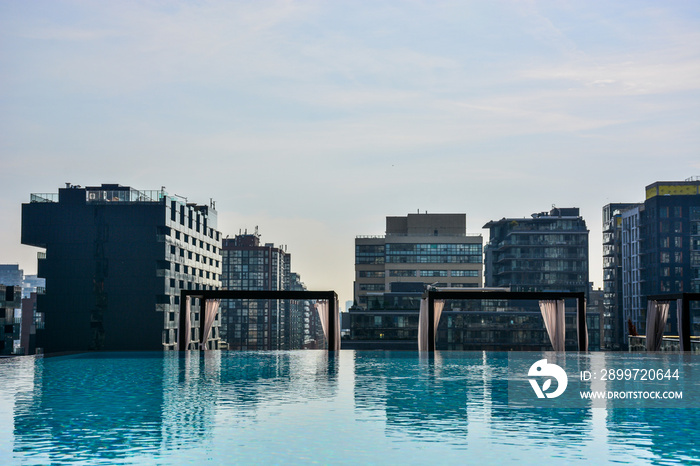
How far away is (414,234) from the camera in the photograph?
138 m

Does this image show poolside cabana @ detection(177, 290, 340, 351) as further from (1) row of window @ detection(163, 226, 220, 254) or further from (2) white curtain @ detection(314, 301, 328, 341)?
(1) row of window @ detection(163, 226, 220, 254)

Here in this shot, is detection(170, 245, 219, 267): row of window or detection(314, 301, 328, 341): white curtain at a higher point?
detection(170, 245, 219, 267): row of window

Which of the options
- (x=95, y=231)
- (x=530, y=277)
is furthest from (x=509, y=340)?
(x=95, y=231)

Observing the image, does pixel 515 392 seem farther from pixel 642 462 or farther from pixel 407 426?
pixel 642 462

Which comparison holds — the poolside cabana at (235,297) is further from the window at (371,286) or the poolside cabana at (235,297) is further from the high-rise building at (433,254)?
the window at (371,286)

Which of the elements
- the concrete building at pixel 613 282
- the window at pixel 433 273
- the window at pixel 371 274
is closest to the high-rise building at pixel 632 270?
the concrete building at pixel 613 282

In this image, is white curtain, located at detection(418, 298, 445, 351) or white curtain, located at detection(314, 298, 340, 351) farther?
white curtain, located at detection(314, 298, 340, 351)

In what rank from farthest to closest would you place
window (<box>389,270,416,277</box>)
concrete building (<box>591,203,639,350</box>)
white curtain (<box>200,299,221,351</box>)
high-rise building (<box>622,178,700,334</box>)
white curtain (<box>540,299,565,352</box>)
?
window (<box>389,270,416,277</box>) → concrete building (<box>591,203,639,350</box>) → high-rise building (<box>622,178,700,334</box>) → white curtain (<box>540,299,565,352</box>) → white curtain (<box>200,299,221,351</box>)

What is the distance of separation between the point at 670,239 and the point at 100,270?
78.5 m

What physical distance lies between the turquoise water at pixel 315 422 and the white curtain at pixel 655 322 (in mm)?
12233

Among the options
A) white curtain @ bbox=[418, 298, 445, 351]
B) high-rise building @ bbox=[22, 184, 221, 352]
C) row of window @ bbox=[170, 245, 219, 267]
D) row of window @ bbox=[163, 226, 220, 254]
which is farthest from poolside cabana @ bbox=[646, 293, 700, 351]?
row of window @ bbox=[170, 245, 219, 267]

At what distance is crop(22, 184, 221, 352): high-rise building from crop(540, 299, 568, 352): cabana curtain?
71.4 metres

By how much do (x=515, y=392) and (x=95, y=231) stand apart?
88.1m

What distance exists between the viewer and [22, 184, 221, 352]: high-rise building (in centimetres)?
9881
